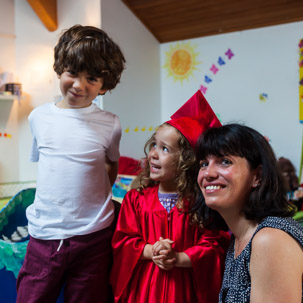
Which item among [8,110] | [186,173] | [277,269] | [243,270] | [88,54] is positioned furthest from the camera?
[8,110]

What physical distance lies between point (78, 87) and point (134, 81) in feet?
7.48

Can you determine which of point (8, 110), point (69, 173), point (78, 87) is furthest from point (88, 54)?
point (8, 110)

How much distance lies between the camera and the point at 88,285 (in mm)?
1127

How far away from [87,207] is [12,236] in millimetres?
485

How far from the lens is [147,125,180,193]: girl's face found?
1221 millimetres

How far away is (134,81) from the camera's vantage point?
10.9 feet

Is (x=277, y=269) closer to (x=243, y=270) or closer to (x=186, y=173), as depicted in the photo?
(x=243, y=270)

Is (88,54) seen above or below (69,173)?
above

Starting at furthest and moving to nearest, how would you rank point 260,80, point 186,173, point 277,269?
point 260,80
point 186,173
point 277,269

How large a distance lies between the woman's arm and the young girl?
0.28 meters

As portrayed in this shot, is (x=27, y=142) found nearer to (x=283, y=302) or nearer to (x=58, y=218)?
(x=58, y=218)

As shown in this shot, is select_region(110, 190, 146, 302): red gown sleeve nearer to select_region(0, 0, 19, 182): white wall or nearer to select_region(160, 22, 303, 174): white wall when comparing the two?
select_region(160, 22, 303, 174): white wall

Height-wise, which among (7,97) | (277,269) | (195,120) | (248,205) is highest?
(7,97)

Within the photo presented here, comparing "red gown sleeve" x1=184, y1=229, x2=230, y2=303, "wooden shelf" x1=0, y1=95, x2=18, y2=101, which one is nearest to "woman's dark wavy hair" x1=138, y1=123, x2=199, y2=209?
Answer: "red gown sleeve" x1=184, y1=229, x2=230, y2=303
